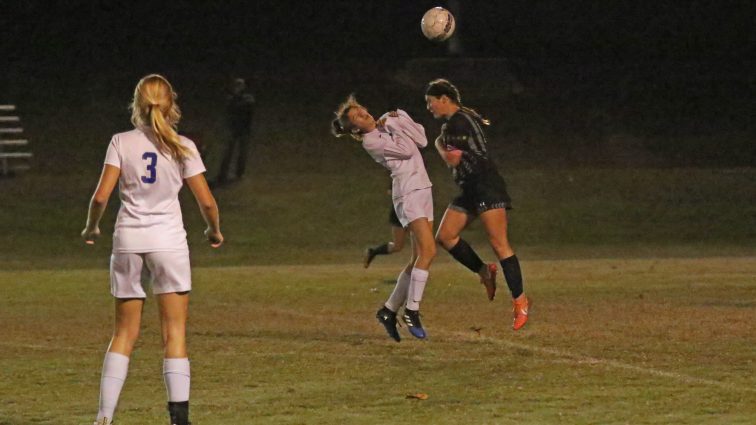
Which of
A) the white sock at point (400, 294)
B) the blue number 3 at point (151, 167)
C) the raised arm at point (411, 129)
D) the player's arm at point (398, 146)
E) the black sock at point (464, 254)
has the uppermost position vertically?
the raised arm at point (411, 129)

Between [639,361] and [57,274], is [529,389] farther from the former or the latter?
[57,274]

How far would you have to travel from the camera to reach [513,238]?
2361 centimetres

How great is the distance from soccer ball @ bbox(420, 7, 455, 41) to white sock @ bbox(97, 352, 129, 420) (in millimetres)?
7237

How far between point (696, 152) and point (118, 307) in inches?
929

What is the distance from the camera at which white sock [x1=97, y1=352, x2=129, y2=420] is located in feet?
25.3

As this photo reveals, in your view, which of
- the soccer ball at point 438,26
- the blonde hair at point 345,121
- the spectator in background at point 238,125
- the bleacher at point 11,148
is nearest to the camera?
the blonde hair at point 345,121

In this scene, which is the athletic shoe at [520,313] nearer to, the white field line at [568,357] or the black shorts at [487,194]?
the white field line at [568,357]

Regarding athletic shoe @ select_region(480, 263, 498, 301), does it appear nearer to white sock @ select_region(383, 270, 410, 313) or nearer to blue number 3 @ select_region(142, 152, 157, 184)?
white sock @ select_region(383, 270, 410, 313)

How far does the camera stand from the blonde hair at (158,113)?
7.55 metres

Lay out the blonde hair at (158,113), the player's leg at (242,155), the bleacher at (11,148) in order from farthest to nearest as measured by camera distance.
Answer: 1. the player's leg at (242,155)
2. the bleacher at (11,148)
3. the blonde hair at (158,113)

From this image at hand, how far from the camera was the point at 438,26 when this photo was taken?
14.4 meters

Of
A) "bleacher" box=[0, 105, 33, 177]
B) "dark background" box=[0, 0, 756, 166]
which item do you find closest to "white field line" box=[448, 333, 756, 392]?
"bleacher" box=[0, 105, 33, 177]

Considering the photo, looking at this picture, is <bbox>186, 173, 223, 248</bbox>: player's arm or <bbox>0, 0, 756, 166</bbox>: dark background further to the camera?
<bbox>0, 0, 756, 166</bbox>: dark background

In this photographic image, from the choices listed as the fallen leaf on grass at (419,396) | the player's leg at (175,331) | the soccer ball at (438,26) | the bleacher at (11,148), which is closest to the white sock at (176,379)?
the player's leg at (175,331)
